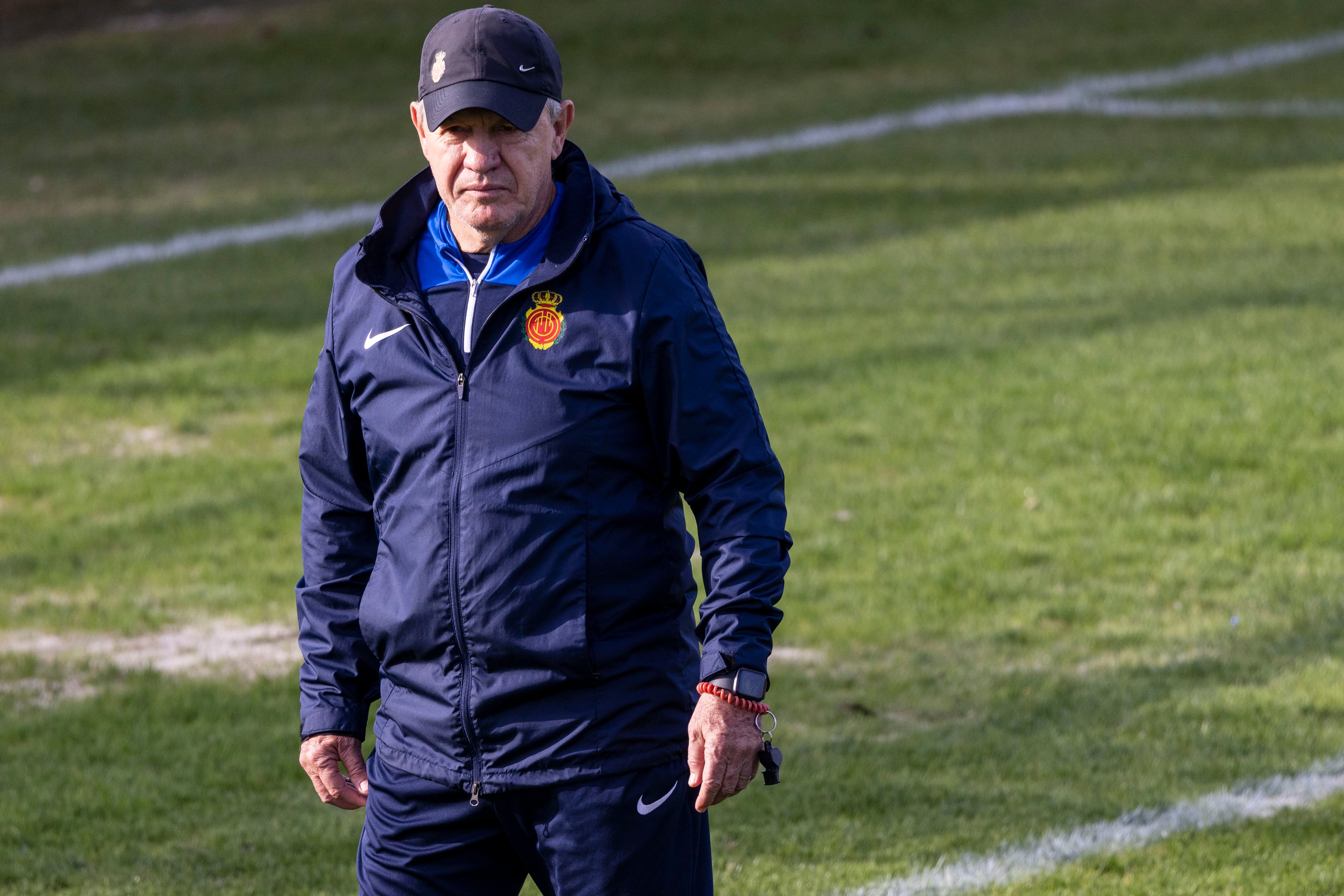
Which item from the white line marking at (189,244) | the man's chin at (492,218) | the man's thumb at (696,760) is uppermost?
the man's chin at (492,218)

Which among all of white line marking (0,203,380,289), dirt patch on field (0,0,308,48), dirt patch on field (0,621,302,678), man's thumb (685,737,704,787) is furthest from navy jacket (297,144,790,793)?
dirt patch on field (0,0,308,48)

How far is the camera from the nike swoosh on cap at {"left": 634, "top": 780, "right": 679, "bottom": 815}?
120 inches

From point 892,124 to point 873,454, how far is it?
8.40 meters

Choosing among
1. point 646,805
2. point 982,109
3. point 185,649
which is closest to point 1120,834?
point 646,805

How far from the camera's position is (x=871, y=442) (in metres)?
8.75

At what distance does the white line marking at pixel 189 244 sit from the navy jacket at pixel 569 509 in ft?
32.3

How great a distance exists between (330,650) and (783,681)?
3.15 m

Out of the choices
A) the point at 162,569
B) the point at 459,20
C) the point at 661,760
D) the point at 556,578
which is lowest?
the point at 162,569

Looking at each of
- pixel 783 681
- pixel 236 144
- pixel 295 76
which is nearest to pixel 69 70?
pixel 295 76

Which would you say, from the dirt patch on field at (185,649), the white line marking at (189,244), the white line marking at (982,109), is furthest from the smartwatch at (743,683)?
the white line marking at (982,109)

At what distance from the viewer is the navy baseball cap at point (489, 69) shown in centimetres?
305

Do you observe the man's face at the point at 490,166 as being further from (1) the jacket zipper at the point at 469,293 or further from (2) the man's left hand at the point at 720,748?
(2) the man's left hand at the point at 720,748

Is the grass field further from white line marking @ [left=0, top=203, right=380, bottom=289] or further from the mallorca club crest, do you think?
the mallorca club crest

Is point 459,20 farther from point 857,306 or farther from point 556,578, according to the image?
point 857,306
